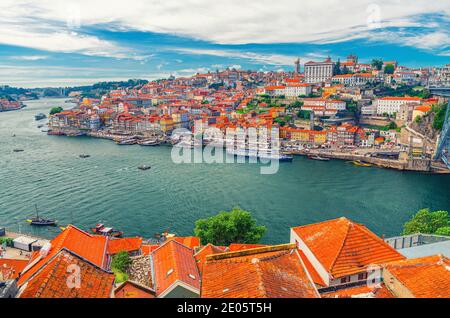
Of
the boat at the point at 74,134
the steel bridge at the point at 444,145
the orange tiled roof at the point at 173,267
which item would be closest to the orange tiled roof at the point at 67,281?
the orange tiled roof at the point at 173,267

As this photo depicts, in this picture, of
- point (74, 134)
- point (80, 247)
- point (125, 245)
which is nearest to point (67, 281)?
point (80, 247)

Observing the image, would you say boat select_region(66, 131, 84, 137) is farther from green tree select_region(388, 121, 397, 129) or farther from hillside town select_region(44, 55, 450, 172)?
green tree select_region(388, 121, 397, 129)

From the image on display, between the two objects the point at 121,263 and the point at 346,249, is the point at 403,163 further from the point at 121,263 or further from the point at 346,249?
the point at 121,263

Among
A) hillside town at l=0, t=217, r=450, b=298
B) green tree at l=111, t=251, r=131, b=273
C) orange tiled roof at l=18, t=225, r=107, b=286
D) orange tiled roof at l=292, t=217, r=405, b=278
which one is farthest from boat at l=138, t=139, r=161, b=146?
orange tiled roof at l=292, t=217, r=405, b=278

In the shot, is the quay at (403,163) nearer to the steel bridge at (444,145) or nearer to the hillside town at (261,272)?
the steel bridge at (444,145)
